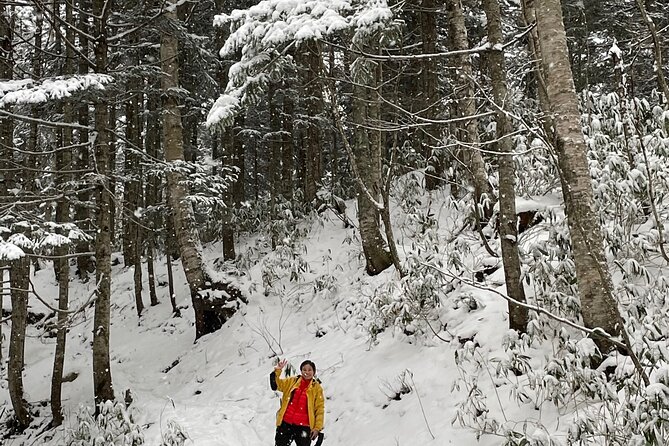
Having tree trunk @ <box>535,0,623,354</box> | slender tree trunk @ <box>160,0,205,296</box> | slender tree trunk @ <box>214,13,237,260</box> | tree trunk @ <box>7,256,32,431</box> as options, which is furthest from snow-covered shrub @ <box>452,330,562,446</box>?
slender tree trunk @ <box>214,13,237,260</box>

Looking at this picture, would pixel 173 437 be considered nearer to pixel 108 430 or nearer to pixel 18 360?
pixel 108 430

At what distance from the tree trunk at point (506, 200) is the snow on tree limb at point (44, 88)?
20.2 feet

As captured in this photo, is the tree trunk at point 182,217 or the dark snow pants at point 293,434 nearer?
the dark snow pants at point 293,434

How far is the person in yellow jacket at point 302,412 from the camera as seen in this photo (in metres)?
6.30

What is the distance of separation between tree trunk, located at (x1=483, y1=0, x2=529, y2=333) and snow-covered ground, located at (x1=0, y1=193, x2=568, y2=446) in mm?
595

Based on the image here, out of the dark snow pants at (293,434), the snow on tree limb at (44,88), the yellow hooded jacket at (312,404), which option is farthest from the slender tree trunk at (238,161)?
the dark snow pants at (293,434)

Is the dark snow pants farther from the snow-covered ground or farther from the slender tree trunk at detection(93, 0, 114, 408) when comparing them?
the slender tree trunk at detection(93, 0, 114, 408)

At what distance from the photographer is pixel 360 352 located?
8.40 meters

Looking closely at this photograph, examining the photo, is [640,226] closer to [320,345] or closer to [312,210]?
[320,345]

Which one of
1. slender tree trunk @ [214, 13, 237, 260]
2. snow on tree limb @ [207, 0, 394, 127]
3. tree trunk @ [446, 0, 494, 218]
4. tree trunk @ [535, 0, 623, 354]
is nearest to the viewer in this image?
tree trunk @ [535, 0, 623, 354]

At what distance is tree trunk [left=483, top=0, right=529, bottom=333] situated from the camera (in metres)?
5.81

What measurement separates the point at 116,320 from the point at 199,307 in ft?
21.0

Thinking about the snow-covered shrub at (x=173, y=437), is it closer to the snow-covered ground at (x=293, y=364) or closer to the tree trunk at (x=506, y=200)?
the snow-covered ground at (x=293, y=364)

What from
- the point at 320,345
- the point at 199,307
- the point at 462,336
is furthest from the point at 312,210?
the point at 462,336
